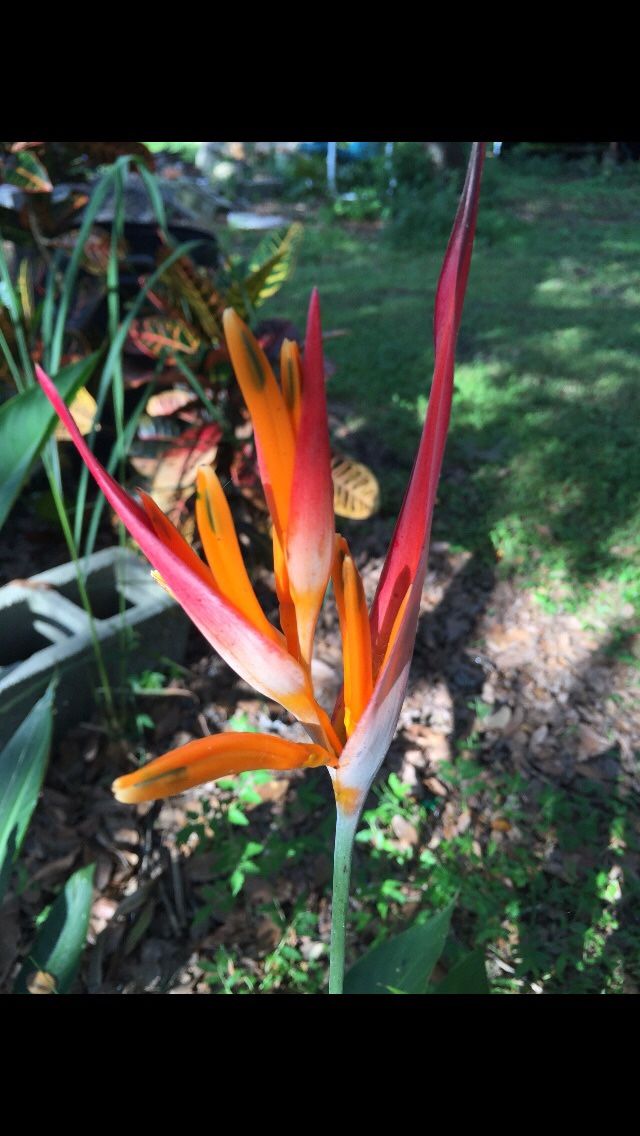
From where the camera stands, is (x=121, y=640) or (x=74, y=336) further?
(x=74, y=336)

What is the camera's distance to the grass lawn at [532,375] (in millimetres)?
2051

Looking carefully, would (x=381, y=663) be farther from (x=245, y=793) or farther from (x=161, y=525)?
(x=245, y=793)

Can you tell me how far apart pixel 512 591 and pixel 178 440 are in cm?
83

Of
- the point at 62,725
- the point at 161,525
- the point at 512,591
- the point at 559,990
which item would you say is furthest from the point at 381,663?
the point at 512,591

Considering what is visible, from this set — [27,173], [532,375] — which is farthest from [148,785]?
[532,375]

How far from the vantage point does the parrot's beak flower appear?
1.23 ft

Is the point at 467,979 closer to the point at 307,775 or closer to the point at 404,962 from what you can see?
the point at 404,962

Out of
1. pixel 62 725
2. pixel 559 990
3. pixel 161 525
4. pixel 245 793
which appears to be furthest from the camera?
pixel 62 725

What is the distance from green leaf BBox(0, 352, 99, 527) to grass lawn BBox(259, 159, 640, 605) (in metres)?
1.15

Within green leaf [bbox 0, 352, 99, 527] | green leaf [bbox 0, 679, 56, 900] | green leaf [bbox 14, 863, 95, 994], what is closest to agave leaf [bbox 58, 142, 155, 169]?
green leaf [bbox 0, 352, 99, 527]

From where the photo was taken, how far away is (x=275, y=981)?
116 cm

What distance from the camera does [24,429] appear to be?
86 cm

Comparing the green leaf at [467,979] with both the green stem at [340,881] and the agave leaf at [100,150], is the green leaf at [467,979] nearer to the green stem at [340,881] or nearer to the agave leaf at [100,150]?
the green stem at [340,881]
